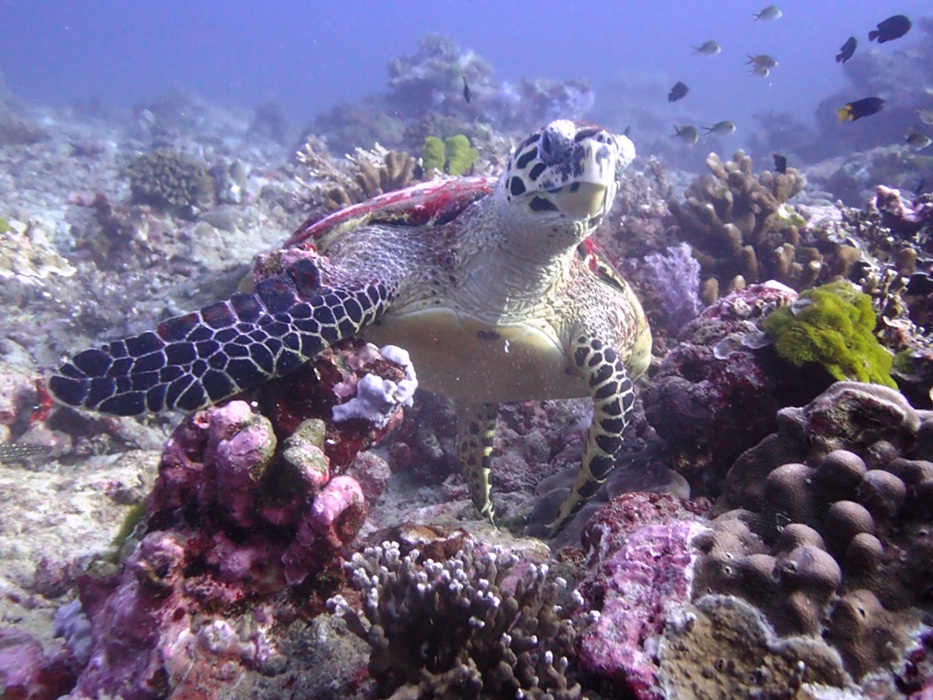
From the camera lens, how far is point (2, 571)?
3.11 m

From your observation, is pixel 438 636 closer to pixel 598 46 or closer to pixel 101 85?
pixel 101 85

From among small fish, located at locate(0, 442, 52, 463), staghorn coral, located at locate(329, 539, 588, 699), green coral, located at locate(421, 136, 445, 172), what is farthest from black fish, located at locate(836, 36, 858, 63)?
small fish, located at locate(0, 442, 52, 463)

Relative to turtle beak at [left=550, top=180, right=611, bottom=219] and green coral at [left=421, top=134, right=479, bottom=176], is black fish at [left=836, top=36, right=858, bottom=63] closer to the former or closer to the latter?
green coral at [left=421, top=134, right=479, bottom=176]

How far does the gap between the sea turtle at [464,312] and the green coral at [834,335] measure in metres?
1.15

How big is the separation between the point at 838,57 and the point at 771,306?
1127 cm

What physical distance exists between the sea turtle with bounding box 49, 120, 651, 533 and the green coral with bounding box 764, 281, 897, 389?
1151mm

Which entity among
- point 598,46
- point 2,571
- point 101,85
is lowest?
point 2,571

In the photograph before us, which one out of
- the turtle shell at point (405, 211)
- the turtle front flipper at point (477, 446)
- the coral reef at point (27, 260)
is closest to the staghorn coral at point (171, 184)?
the coral reef at point (27, 260)

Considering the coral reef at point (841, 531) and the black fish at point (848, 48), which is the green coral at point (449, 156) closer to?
the coral reef at point (841, 531)

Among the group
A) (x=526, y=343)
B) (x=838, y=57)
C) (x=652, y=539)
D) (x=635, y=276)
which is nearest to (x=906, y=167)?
(x=838, y=57)

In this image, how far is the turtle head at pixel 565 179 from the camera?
3.10 meters

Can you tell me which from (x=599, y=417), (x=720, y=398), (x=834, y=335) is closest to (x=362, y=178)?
(x=599, y=417)

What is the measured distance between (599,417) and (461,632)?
2370 millimetres

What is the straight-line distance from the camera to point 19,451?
4453mm
